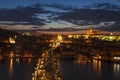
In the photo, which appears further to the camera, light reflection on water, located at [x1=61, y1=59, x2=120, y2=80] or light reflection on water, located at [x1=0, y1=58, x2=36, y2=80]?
light reflection on water, located at [x1=61, y1=59, x2=120, y2=80]

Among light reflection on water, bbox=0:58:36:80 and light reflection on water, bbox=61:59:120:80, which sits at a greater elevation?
light reflection on water, bbox=0:58:36:80

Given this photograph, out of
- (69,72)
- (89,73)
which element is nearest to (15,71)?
(69,72)

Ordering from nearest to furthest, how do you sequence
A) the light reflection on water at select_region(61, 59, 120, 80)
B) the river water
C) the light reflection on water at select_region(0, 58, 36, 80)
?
the light reflection on water at select_region(0, 58, 36, 80) → the river water → the light reflection on water at select_region(61, 59, 120, 80)

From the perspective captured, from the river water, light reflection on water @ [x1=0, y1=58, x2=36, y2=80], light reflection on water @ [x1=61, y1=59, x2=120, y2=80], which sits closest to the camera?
light reflection on water @ [x1=0, y1=58, x2=36, y2=80]

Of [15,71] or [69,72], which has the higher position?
[15,71]

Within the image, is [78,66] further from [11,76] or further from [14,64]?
[11,76]

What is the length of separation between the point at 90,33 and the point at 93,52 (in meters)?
26.3

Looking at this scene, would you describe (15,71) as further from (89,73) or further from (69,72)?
(89,73)

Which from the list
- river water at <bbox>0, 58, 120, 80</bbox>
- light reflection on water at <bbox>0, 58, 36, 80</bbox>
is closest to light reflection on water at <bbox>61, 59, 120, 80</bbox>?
river water at <bbox>0, 58, 120, 80</bbox>

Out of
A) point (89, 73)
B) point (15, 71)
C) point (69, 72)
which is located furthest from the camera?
point (89, 73)

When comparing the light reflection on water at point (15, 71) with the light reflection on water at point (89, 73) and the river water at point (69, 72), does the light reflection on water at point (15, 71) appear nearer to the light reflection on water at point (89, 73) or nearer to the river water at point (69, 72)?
the river water at point (69, 72)

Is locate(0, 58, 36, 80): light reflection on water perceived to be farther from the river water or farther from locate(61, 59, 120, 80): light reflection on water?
locate(61, 59, 120, 80): light reflection on water

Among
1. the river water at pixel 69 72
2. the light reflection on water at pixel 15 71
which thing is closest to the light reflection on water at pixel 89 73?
the river water at pixel 69 72

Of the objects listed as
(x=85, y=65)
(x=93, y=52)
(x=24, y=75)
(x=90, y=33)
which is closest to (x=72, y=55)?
(x=93, y=52)
